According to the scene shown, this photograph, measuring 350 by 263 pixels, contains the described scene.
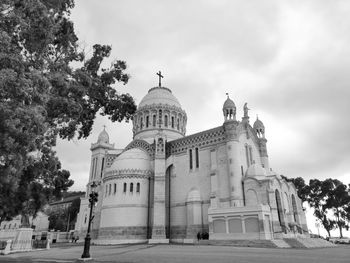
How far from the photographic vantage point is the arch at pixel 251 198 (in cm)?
3004

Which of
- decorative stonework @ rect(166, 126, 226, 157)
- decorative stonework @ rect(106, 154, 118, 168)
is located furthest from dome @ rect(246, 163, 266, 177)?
decorative stonework @ rect(106, 154, 118, 168)

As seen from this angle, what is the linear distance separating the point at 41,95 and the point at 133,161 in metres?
27.9

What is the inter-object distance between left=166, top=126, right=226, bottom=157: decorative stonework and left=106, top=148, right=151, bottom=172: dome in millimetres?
3158

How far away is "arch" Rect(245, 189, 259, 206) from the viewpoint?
30.0 metres

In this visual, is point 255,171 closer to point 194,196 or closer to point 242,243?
point 194,196

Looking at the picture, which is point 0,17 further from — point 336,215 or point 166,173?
point 336,215

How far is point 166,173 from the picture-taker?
3753 centimetres

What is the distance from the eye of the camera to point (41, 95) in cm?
958

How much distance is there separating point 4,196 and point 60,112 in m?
5.66

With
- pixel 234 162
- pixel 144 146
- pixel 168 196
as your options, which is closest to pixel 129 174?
pixel 144 146

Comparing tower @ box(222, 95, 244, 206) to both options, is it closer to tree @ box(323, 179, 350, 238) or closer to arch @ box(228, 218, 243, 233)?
arch @ box(228, 218, 243, 233)

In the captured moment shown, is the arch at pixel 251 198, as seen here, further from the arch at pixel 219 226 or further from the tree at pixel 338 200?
the tree at pixel 338 200

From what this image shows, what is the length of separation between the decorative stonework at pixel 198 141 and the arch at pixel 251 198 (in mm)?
6847

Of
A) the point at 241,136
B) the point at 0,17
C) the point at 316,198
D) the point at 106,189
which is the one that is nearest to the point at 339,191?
the point at 316,198
